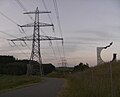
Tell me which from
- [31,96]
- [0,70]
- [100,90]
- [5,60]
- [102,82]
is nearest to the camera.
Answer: [100,90]

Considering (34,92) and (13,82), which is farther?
(13,82)

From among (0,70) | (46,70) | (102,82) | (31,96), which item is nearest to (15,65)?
(0,70)

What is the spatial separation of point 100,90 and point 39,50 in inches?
1620

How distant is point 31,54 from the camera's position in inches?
2092

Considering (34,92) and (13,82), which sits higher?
(13,82)

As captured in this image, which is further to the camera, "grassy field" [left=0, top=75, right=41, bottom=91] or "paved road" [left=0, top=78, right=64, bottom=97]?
"grassy field" [left=0, top=75, right=41, bottom=91]

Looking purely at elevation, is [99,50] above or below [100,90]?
above

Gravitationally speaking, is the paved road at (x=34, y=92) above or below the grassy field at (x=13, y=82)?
below

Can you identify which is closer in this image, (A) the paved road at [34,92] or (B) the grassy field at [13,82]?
(A) the paved road at [34,92]

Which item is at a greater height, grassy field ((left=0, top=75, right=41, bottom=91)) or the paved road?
grassy field ((left=0, top=75, right=41, bottom=91))

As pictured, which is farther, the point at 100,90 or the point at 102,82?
the point at 102,82

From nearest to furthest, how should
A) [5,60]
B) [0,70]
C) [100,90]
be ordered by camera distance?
[100,90]
[0,70]
[5,60]

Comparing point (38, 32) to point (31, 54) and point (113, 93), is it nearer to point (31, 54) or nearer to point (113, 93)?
point (31, 54)

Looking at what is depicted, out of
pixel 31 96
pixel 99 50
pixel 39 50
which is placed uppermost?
pixel 39 50
